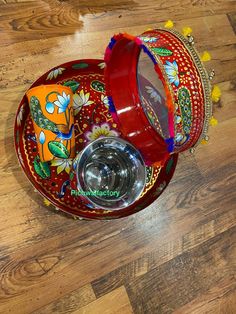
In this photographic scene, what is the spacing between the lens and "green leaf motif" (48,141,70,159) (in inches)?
23.0

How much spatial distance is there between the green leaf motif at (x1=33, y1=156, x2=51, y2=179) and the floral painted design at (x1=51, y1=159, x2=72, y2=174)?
0.5 inches

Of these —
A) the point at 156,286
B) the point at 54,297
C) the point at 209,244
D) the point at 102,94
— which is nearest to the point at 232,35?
the point at 102,94

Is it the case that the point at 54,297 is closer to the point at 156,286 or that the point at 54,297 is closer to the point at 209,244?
the point at 156,286

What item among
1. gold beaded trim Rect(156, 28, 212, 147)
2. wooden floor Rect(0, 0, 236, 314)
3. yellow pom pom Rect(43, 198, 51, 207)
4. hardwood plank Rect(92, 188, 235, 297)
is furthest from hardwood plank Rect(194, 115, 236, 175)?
yellow pom pom Rect(43, 198, 51, 207)

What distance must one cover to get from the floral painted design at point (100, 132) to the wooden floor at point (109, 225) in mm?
143

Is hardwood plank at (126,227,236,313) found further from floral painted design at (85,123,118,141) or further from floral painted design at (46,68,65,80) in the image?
floral painted design at (46,68,65,80)

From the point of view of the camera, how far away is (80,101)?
68 centimetres

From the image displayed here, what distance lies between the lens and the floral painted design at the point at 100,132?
67cm

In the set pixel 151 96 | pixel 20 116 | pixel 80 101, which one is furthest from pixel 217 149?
pixel 20 116

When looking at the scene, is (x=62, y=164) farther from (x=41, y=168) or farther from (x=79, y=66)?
(x=79, y=66)

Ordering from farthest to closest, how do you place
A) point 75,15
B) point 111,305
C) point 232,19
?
1. point 232,19
2. point 75,15
3. point 111,305

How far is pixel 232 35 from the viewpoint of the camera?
0.90 metres

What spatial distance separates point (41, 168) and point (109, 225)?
162 mm

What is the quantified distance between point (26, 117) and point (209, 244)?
437 millimetres
